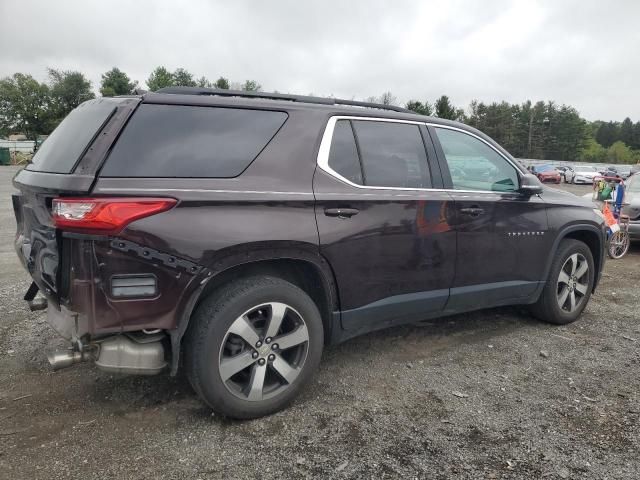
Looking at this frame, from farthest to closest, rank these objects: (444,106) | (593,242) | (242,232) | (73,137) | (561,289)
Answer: (444,106)
(593,242)
(561,289)
(73,137)
(242,232)

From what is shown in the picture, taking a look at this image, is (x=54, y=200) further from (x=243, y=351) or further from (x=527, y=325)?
(x=527, y=325)

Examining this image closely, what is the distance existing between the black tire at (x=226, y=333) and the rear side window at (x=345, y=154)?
2.64 feet

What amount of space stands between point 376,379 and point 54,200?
230 cm

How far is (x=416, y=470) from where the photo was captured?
246 cm

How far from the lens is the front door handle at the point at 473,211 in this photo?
11.9 feet

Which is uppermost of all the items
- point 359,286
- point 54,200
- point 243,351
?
point 54,200

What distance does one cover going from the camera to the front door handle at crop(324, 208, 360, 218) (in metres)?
2.96

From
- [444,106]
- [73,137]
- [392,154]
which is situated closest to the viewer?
[73,137]

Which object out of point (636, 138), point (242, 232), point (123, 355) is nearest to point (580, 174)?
point (242, 232)

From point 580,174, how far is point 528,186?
3709cm

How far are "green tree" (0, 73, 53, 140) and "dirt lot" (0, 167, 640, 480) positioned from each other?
73735 millimetres

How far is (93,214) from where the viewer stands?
7.70 ft

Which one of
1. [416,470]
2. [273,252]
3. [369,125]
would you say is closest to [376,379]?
[416,470]

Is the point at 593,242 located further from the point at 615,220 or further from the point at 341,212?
the point at 615,220
